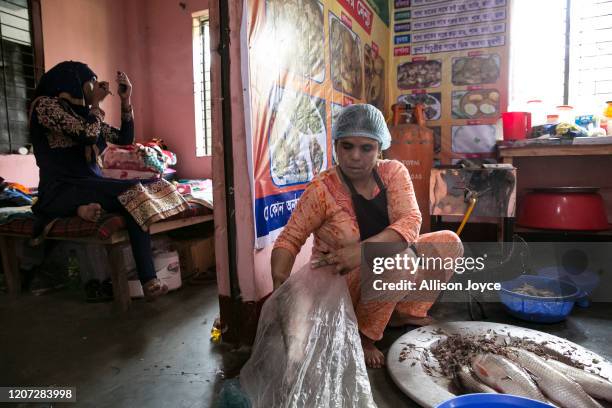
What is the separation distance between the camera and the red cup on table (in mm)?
3613

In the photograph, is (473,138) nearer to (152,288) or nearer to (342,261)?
(342,261)

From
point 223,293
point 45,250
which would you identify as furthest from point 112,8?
point 223,293

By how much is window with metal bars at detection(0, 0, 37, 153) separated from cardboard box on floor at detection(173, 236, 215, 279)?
105 inches

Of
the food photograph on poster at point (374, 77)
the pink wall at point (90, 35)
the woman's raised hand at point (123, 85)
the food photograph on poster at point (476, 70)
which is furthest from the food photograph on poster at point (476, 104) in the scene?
the pink wall at point (90, 35)

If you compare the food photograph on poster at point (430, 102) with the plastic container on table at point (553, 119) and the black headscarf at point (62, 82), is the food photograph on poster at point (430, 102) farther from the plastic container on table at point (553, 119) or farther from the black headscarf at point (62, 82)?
the black headscarf at point (62, 82)

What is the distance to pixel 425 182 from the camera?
3.85 m

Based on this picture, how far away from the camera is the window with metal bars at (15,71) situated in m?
4.17

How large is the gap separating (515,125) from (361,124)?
268 centimetres

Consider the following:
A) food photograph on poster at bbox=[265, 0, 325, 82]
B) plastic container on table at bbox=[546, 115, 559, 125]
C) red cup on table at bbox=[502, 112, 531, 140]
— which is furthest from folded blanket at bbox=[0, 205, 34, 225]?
plastic container on table at bbox=[546, 115, 559, 125]

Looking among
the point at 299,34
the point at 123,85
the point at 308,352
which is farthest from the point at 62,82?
the point at 308,352

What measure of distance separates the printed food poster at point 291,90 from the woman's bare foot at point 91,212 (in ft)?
3.91

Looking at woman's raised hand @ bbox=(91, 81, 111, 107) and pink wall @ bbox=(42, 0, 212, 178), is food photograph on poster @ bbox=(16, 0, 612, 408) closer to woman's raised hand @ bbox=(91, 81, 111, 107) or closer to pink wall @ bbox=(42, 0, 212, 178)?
woman's raised hand @ bbox=(91, 81, 111, 107)

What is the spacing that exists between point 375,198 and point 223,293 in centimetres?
91

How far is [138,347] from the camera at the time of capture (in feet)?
6.39
